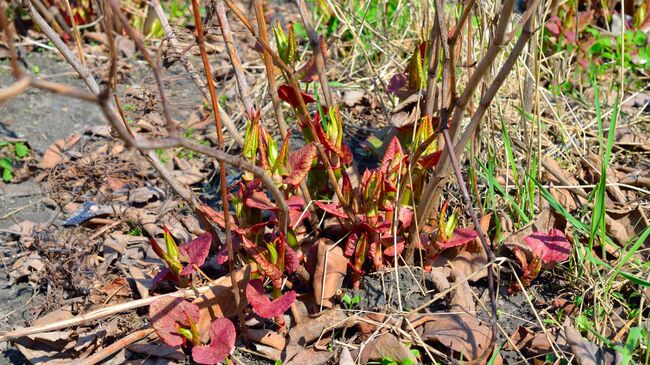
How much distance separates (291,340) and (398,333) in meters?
0.30

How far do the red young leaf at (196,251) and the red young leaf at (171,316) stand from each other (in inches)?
3.2

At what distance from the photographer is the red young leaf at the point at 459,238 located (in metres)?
1.79

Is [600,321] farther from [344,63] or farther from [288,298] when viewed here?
[344,63]

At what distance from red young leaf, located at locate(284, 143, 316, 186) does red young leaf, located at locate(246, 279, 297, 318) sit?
0.93 feet

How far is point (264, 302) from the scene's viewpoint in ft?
5.43

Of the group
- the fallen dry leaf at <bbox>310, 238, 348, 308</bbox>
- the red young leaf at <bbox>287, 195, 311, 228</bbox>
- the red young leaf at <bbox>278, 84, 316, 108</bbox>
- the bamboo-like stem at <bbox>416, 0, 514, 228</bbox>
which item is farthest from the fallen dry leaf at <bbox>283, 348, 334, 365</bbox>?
the red young leaf at <bbox>278, 84, 316, 108</bbox>

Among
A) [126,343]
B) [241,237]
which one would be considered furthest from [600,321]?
[126,343]

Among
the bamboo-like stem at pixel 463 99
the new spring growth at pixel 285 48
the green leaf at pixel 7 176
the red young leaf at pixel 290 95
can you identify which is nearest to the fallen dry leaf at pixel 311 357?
the bamboo-like stem at pixel 463 99

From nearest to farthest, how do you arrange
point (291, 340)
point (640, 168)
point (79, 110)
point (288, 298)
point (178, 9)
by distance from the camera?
point (288, 298) → point (291, 340) → point (640, 168) → point (79, 110) → point (178, 9)

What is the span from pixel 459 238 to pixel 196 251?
73 centimetres

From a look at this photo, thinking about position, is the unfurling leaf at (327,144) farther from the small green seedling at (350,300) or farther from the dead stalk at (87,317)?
the dead stalk at (87,317)

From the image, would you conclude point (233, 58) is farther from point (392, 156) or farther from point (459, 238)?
point (459, 238)

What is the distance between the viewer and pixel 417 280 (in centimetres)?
190

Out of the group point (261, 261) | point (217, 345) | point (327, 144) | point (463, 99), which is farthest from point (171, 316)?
point (463, 99)
